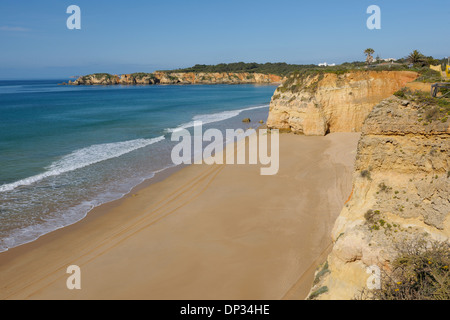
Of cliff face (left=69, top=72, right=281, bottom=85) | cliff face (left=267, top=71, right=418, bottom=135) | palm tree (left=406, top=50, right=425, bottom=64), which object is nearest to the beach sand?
cliff face (left=267, top=71, right=418, bottom=135)

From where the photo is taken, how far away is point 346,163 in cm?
1956

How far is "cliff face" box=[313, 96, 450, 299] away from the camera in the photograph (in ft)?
23.3

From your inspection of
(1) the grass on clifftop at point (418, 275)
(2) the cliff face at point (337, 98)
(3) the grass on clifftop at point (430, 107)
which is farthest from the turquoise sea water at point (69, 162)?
(3) the grass on clifftop at point (430, 107)

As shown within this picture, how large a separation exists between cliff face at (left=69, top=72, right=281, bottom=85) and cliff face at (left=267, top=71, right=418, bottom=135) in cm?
13484

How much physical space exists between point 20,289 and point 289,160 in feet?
54.1

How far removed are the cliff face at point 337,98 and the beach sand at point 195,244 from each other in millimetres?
10031

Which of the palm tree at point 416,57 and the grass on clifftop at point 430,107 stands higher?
the palm tree at point 416,57

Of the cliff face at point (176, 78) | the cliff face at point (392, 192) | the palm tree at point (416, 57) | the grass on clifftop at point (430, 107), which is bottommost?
the cliff face at point (392, 192)

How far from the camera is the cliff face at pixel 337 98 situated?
25.8m

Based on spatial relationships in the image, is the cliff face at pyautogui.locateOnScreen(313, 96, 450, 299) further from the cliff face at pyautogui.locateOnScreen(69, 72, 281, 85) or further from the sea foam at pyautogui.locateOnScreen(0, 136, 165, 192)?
the cliff face at pyautogui.locateOnScreen(69, 72, 281, 85)

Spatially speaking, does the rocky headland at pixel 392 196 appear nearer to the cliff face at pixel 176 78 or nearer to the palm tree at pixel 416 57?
the palm tree at pixel 416 57

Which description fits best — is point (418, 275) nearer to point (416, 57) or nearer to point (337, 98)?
point (337, 98)

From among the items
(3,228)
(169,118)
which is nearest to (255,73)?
(169,118)

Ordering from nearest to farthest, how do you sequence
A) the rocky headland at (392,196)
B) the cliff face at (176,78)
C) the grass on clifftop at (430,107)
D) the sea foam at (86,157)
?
the rocky headland at (392,196), the grass on clifftop at (430,107), the sea foam at (86,157), the cliff face at (176,78)
